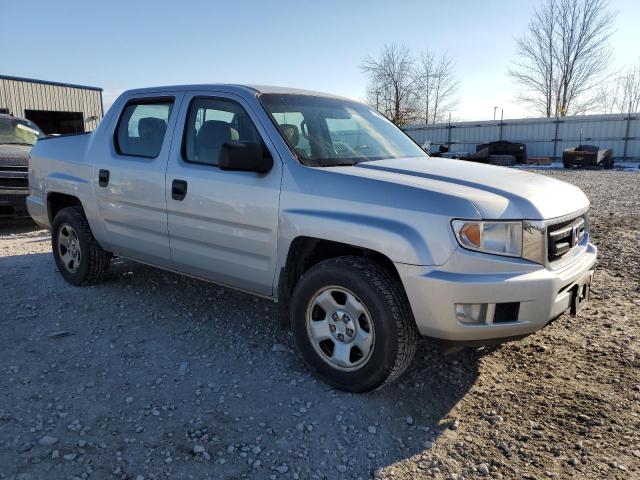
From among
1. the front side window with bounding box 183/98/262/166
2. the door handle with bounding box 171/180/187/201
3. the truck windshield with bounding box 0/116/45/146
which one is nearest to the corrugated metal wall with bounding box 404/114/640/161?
the truck windshield with bounding box 0/116/45/146

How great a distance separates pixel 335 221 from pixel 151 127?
216cm

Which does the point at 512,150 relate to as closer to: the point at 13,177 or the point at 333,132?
the point at 13,177

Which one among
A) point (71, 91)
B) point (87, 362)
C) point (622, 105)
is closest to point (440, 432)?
point (87, 362)

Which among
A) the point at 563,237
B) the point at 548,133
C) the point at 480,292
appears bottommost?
the point at 480,292

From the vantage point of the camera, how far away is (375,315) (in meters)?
2.91

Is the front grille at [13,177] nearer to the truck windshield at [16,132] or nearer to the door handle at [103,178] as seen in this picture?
the truck windshield at [16,132]

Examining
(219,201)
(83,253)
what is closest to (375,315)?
(219,201)

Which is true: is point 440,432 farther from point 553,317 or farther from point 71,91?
point 71,91

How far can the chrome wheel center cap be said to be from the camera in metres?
3.09

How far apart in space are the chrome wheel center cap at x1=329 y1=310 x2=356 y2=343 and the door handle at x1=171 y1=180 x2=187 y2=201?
4.94 ft

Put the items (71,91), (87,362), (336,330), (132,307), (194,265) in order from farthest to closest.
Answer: (71,91), (132,307), (194,265), (87,362), (336,330)

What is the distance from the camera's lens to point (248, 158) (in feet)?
10.6

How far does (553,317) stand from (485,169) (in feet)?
3.97

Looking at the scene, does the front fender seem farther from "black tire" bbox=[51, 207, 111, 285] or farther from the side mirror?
"black tire" bbox=[51, 207, 111, 285]
